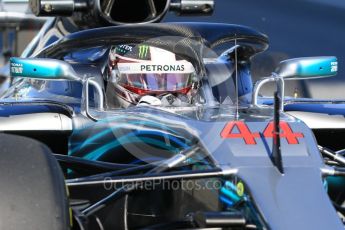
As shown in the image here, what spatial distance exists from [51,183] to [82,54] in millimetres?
1890

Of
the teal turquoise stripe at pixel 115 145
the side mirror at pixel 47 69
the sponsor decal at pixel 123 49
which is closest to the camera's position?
the teal turquoise stripe at pixel 115 145

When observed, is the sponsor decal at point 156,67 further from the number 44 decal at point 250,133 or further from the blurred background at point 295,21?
the blurred background at point 295,21

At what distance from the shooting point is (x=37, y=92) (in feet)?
15.7

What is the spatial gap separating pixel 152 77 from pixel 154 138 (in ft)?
2.47

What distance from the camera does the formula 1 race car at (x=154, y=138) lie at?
9.62 feet

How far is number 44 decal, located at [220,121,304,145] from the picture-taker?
3.23 metres

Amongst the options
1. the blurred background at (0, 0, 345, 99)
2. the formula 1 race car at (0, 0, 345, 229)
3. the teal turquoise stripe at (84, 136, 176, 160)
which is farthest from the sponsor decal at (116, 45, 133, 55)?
the blurred background at (0, 0, 345, 99)

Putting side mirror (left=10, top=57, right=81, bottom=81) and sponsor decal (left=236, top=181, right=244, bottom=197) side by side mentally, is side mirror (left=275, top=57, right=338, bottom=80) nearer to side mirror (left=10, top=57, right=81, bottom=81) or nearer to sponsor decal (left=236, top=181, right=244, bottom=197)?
side mirror (left=10, top=57, right=81, bottom=81)

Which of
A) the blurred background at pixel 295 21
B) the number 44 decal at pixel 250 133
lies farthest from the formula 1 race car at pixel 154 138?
the blurred background at pixel 295 21

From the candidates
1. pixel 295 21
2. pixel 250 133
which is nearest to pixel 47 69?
pixel 250 133

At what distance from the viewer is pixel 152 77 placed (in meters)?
4.31

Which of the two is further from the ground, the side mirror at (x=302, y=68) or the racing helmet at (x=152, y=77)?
the side mirror at (x=302, y=68)

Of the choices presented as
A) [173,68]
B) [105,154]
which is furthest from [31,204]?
[173,68]

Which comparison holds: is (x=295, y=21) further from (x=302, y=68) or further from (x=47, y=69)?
(x=47, y=69)
